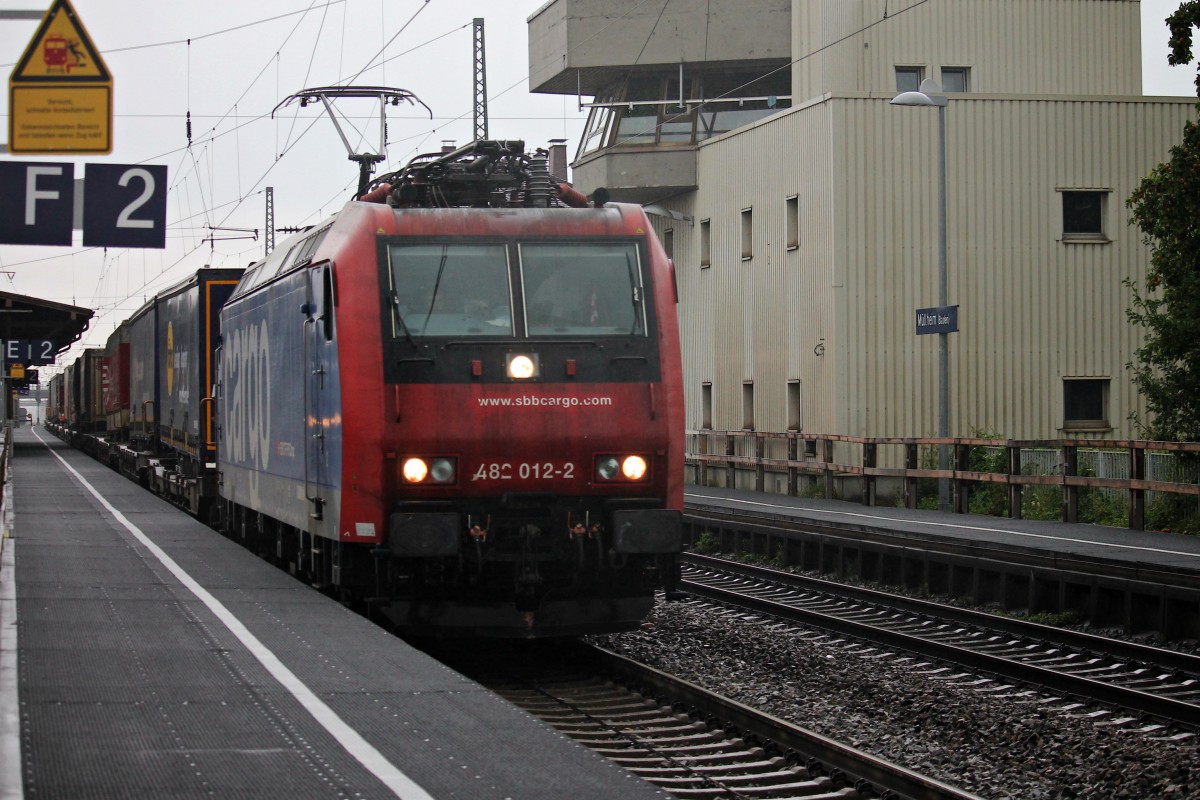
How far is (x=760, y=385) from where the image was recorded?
31.9 metres

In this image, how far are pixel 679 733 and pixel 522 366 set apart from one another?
9.59 ft

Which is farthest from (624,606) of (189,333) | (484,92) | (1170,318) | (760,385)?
(484,92)

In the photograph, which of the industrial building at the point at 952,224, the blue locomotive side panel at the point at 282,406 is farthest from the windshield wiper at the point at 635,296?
the industrial building at the point at 952,224

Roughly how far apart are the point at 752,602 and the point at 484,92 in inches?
781

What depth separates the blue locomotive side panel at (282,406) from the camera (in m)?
11.8

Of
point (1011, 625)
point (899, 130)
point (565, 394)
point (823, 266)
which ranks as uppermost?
point (899, 130)

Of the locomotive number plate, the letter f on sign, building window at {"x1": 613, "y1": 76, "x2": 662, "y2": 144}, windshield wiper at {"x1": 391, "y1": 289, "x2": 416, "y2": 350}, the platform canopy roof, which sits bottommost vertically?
the locomotive number plate

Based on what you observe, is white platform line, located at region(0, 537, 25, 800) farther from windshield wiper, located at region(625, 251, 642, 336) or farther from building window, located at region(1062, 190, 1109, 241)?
building window, located at region(1062, 190, 1109, 241)

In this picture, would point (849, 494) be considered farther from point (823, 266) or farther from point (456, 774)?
point (456, 774)

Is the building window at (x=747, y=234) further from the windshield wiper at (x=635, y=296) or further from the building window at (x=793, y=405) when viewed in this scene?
the windshield wiper at (x=635, y=296)

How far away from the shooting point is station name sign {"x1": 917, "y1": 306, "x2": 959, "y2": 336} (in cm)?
2289

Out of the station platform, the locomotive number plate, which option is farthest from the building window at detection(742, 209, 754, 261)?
the locomotive number plate

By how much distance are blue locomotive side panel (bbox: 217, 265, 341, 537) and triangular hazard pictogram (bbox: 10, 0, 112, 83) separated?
8.05 feet

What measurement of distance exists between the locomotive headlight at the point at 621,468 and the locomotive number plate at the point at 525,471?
203 mm
